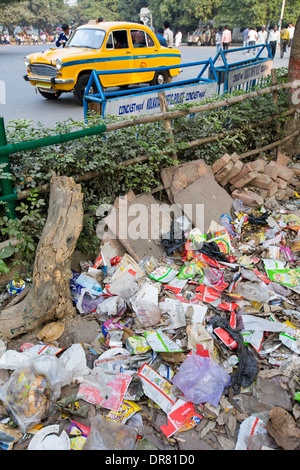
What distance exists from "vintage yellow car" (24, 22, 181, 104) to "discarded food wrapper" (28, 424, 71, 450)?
778cm

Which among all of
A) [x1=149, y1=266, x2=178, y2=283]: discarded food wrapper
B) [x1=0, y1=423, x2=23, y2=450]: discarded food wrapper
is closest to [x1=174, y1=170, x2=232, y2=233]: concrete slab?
[x1=149, y1=266, x2=178, y2=283]: discarded food wrapper

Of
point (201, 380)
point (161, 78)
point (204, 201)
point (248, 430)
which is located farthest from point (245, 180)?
point (161, 78)

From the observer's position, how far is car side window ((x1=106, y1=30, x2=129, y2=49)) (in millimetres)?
8930

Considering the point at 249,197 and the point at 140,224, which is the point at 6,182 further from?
the point at 249,197

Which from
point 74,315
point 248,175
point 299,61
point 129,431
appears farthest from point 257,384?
point 299,61

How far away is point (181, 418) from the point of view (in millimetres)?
2309

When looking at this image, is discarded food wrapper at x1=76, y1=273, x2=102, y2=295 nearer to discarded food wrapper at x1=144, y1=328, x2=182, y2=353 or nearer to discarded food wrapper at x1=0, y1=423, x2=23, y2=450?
discarded food wrapper at x1=144, y1=328, x2=182, y2=353

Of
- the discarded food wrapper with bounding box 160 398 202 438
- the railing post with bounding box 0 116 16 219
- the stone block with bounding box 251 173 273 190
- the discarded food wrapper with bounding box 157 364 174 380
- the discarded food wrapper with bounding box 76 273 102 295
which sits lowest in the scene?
the discarded food wrapper with bounding box 160 398 202 438

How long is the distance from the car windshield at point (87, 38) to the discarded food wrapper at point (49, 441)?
8728 millimetres

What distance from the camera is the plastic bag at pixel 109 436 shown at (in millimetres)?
2105

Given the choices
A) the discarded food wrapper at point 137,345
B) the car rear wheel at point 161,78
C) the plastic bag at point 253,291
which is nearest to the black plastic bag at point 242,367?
the plastic bag at point 253,291
